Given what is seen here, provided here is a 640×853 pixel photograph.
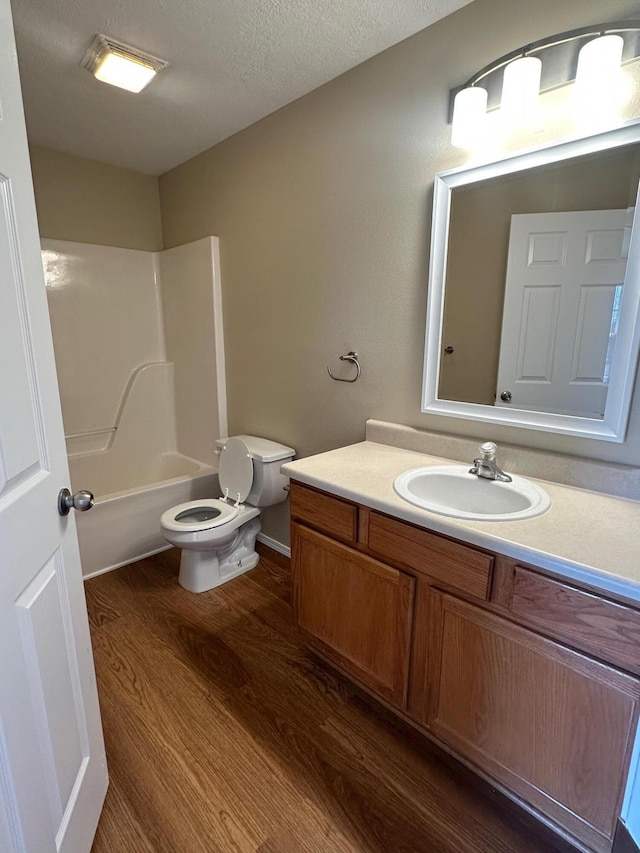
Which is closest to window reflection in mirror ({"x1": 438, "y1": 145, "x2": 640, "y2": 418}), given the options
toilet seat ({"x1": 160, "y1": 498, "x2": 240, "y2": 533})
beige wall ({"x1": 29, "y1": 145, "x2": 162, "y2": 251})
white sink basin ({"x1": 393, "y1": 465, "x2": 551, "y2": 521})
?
white sink basin ({"x1": 393, "y1": 465, "x2": 551, "y2": 521})

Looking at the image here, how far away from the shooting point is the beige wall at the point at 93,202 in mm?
2578

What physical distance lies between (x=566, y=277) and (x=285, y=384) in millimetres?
1415

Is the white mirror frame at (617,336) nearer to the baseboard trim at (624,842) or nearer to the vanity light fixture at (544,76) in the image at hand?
the vanity light fixture at (544,76)

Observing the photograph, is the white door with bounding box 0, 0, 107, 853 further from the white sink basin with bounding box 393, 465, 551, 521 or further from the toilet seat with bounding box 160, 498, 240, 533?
the toilet seat with bounding box 160, 498, 240, 533

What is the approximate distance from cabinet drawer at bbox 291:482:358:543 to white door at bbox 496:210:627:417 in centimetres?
68

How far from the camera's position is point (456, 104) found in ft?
4.68

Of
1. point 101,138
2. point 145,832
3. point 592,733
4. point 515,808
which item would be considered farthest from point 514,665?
point 101,138

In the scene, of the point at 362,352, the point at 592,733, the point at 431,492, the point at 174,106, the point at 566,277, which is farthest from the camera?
the point at 174,106

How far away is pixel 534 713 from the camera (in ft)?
3.47

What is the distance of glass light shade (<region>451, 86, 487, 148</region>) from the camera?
4.54 ft

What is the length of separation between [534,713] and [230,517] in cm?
154

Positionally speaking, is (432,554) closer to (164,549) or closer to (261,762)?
(261,762)

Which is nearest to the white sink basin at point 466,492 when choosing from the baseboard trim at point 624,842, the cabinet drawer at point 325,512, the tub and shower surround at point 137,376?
the cabinet drawer at point 325,512

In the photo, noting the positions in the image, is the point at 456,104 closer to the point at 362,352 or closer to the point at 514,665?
the point at 362,352
